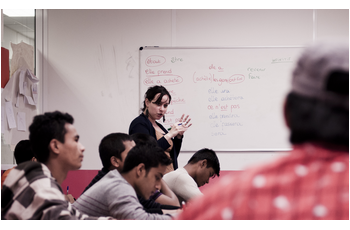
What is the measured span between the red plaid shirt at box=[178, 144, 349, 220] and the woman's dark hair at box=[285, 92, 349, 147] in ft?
0.05

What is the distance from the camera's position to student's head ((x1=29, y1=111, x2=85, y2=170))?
1.12m

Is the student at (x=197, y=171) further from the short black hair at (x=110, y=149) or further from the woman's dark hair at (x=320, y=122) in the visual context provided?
the woman's dark hair at (x=320, y=122)

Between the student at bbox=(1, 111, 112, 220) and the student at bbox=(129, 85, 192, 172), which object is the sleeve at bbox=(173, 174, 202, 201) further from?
the student at bbox=(1, 111, 112, 220)

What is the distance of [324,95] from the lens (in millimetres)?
416

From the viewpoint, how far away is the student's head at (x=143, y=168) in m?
1.37

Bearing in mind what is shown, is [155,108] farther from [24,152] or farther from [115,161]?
[24,152]

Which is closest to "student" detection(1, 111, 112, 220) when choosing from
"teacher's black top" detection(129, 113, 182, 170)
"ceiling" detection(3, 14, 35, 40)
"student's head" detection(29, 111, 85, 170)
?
"student's head" detection(29, 111, 85, 170)

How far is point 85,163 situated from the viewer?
10.3ft

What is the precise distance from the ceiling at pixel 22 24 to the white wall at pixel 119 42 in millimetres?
86

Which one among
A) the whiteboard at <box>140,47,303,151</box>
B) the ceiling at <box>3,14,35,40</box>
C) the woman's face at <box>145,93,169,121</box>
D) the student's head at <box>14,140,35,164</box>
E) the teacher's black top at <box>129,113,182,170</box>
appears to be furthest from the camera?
the whiteboard at <box>140,47,303,151</box>

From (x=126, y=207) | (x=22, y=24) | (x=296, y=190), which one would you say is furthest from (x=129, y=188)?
(x=22, y=24)

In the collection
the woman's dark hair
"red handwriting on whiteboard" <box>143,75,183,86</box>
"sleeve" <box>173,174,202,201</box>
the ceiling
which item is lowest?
"sleeve" <box>173,174,202,201</box>

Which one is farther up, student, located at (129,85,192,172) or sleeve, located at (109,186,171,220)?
student, located at (129,85,192,172)

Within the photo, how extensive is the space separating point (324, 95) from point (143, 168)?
1060 millimetres
